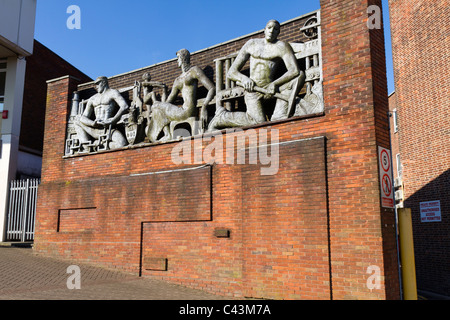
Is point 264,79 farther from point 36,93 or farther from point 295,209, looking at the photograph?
point 36,93

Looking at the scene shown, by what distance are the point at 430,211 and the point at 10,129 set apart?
15.2 m

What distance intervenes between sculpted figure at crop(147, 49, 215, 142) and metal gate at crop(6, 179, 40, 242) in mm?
5245

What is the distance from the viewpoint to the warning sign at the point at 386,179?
654 cm

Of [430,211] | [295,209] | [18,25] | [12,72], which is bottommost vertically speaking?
[295,209]

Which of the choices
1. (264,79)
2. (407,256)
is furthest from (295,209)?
(264,79)

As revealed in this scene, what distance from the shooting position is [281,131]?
25.0ft

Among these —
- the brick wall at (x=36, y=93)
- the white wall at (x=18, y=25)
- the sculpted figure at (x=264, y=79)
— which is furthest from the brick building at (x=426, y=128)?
the white wall at (x=18, y=25)

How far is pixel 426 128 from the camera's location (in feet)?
50.7

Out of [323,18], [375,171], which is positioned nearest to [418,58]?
[323,18]

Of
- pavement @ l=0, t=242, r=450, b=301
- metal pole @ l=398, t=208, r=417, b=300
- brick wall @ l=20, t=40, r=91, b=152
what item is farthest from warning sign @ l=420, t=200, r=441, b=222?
brick wall @ l=20, t=40, r=91, b=152

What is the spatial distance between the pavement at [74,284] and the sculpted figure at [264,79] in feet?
11.3

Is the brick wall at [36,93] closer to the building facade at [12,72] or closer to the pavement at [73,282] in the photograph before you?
the building facade at [12,72]

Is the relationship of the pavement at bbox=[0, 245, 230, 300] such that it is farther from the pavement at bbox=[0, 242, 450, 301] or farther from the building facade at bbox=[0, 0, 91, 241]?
the building facade at bbox=[0, 0, 91, 241]

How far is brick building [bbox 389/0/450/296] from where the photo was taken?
1450 centimetres
